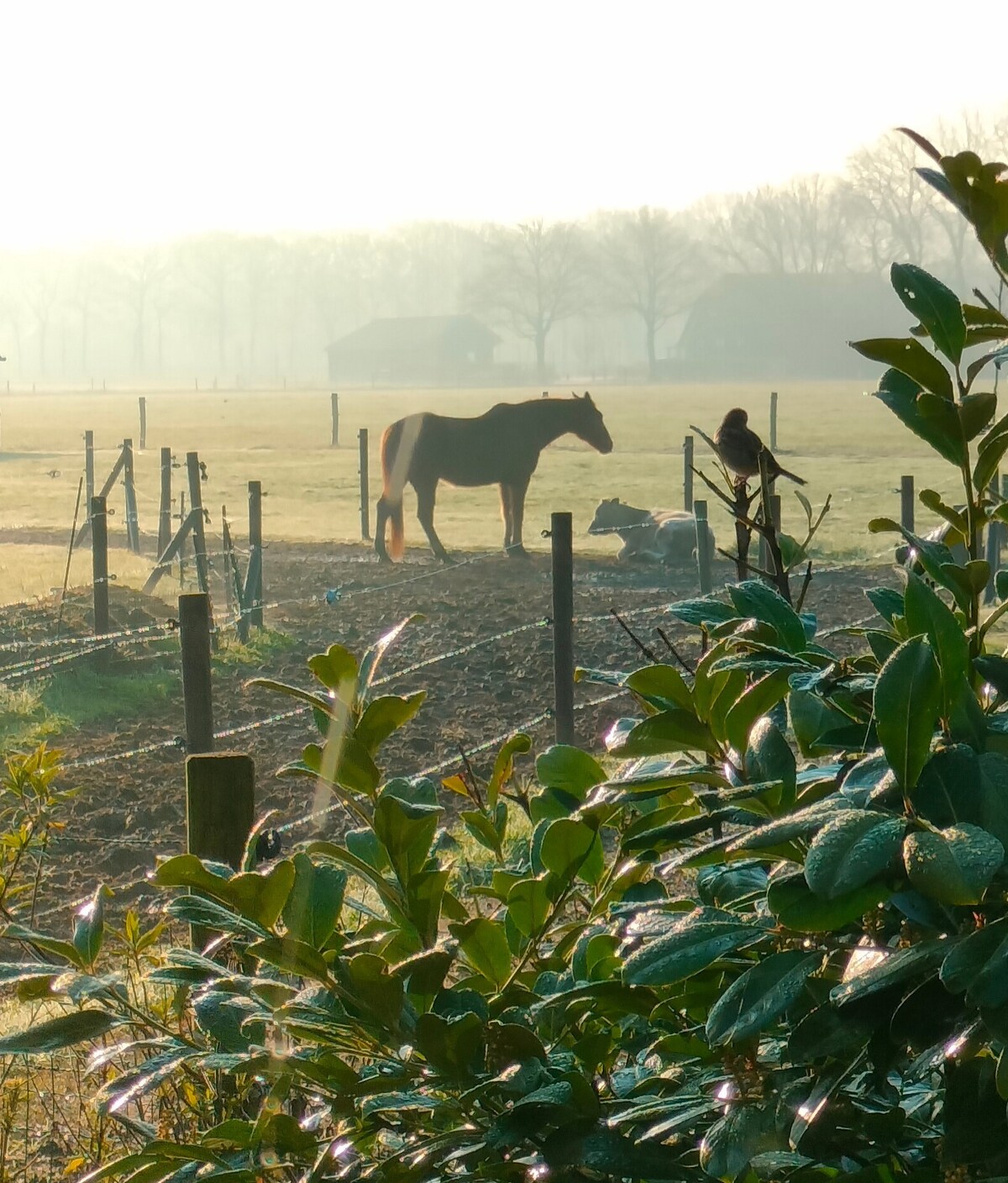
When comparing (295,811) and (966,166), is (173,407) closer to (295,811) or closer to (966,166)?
(295,811)

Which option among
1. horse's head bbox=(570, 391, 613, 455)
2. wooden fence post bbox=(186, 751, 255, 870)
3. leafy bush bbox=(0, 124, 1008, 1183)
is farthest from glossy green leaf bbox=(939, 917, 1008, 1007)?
horse's head bbox=(570, 391, 613, 455)

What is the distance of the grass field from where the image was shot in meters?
20.2

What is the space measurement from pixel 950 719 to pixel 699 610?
323 mm

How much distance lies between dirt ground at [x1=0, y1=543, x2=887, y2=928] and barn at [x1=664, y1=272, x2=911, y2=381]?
79.3 m

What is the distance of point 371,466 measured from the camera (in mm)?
36094

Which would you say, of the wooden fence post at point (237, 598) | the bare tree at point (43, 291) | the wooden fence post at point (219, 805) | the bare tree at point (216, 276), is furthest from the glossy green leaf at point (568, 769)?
the bare tree at point (43, 291)

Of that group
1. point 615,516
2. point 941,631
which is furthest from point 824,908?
point 615,516

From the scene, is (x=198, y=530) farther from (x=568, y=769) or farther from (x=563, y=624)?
(x=568, y=769)

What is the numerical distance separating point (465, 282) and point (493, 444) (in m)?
101

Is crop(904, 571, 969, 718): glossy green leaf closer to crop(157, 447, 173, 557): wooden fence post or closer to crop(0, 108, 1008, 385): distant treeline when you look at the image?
crop(157, 447, 173, 557): wooden fence post

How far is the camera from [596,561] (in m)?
16.1

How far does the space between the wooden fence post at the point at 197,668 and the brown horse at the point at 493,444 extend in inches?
519

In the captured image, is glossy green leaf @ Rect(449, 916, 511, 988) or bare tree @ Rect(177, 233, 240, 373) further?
bare tree @ Rect(177, 233, 240, 373)

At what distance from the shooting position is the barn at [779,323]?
93125 millimetres
